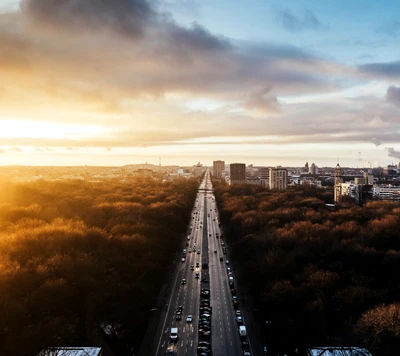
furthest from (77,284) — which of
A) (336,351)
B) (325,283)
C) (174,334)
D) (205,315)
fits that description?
(325,283)

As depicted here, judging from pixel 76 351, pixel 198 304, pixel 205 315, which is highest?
pixel 76 351

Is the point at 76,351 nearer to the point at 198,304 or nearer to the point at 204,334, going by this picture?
the point at 204,334

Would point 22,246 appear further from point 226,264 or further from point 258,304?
point 226,264

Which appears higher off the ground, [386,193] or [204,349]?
[386,193]

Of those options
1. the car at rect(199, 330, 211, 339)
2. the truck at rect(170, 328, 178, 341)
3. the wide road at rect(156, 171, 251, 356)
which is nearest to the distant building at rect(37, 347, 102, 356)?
the wide road at rect(156, 171, 251, 356)

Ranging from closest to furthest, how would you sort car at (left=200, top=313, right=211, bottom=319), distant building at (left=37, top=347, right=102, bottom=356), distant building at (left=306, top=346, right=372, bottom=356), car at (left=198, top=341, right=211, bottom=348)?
distant building at (left=306, top=346, right=372, bottom=356) → distant building at (left=37, top=347, right=102, bottom=356) → car at (left=198, top=341, right=211, bottom=348) → car at (left=200, top=313, right=211, bottom=319)

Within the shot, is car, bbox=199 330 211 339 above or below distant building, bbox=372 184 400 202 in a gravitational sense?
below

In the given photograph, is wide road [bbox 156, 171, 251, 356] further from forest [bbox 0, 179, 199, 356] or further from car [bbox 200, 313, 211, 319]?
forest [bbox 0, 179, 199, 356]
